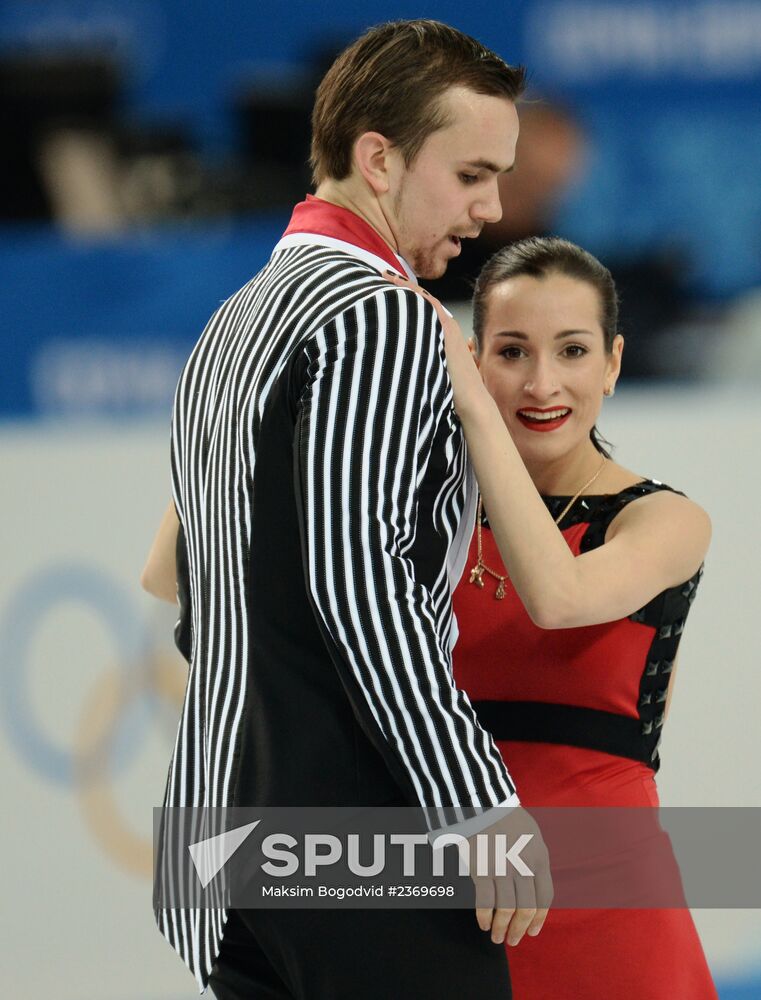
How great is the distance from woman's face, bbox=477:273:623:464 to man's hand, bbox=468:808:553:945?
81cm

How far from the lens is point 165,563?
2133 millimetres

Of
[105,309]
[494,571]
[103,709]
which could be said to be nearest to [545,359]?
[494,571]

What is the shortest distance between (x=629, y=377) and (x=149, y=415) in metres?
1.45

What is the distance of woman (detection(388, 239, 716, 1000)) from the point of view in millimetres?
A: 2027

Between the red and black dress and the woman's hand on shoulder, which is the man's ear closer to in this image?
the woman's hand on shoulder

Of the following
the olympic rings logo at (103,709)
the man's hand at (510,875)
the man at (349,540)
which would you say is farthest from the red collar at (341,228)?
the olympic rings logo at (103,709)

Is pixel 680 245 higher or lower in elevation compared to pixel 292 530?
higher

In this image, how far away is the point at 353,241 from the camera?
171 cm

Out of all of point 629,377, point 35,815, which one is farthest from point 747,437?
point 35,815

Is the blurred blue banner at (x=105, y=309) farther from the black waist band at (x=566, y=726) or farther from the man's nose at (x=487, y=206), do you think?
the man's nose at (x=487, y=206)

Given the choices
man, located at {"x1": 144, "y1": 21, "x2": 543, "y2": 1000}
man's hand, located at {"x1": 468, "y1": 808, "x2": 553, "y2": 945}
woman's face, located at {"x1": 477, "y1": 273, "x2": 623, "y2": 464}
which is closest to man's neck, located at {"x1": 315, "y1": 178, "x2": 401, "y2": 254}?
man, located at {"x1": 144, "y1": 21, "x2": 543, "y2": 1000}

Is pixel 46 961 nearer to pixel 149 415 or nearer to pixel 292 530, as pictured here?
pixel 149 415

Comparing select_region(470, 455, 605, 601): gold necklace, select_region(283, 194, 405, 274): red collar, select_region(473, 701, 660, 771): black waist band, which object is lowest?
select_region(473, 701, 660, 771): black waist band

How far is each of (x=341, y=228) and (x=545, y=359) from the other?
1.86ft
